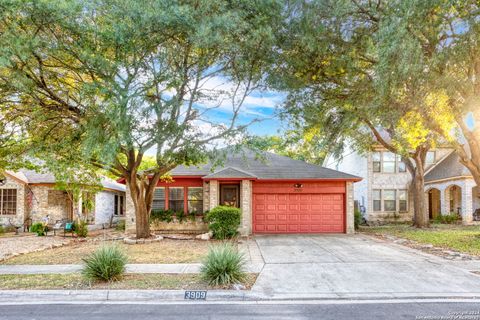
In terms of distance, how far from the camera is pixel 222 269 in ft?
25.5

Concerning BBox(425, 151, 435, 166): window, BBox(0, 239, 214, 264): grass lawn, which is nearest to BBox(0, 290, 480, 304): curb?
BBox(0, 239, 214, 264): grass lawn

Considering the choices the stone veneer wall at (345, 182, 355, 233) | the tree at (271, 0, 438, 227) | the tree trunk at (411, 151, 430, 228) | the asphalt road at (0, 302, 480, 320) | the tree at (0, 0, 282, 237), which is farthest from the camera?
the tree trunk at (411, 151, 430, 228)

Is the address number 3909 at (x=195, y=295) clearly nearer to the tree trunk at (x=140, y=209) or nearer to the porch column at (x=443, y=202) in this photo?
the tree trunk at (x=140, y=209)

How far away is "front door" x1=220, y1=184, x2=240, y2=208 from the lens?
1986 centimetres

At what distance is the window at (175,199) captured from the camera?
2008 cm

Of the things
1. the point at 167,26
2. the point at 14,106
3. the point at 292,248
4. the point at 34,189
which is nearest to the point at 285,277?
the point at 292,248

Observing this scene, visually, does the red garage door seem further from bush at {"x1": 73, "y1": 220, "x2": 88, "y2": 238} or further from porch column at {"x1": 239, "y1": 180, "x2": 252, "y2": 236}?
bush at {"x1": 73, "y1": 220, "x2": 88, "y2": 238}

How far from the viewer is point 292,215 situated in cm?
1972

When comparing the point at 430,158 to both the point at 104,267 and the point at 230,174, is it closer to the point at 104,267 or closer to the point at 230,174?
the point at 230,174

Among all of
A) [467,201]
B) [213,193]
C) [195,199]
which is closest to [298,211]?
[213,193]

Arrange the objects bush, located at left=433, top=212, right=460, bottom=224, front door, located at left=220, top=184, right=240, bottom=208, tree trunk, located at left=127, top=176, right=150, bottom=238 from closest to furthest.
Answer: tree trunk, located at left=127, top=176, right=150, bottom=238 → front door, located at left=220, top=184, right=240, bottom=208 → bush, located at left=433, top=212, right=460, bottom=224

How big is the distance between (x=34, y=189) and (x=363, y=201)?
21468 millimetres

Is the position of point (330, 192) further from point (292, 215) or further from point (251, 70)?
point (251, 70)

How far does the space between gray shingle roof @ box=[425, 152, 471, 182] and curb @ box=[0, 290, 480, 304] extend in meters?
19.6
